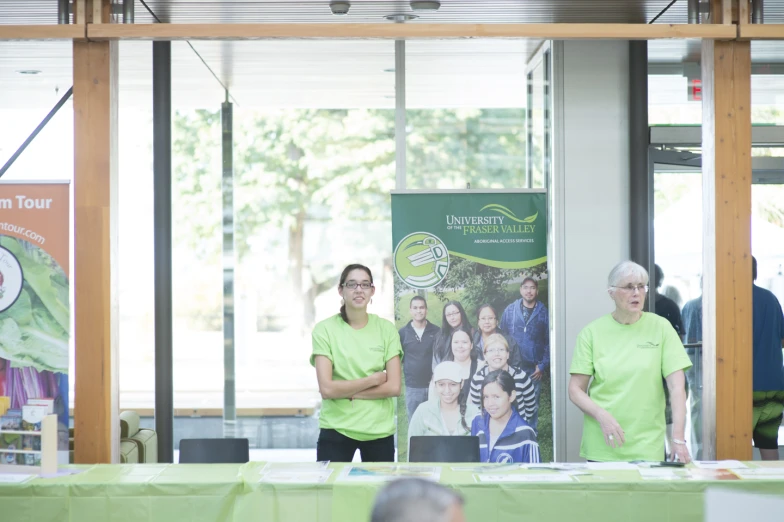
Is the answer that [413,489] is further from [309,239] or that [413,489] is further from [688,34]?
[309,239]

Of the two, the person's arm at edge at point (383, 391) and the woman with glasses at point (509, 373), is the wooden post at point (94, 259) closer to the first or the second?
the person's arm at edge at point (383, 391)

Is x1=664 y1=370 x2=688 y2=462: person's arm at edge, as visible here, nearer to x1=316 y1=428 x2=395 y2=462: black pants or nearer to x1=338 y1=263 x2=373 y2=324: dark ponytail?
x1=316 y1=428 x2=395 y2=462: black pants

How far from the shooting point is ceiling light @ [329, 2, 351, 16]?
5757 millimetres

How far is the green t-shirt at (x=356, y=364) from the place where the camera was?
15.6ft

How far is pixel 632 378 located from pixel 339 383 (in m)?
1.46

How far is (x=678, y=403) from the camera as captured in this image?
4.52 meters

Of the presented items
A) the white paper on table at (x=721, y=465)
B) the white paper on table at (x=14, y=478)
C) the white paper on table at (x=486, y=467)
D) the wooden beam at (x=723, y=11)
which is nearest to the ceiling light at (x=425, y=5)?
the wooden beam at (x=723, y=11)

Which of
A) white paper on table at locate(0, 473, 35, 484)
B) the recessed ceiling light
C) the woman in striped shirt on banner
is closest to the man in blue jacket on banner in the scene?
the woman in striped shirt on banner

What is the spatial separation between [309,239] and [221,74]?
3.78 meters

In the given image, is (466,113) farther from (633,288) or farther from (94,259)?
(94,259)

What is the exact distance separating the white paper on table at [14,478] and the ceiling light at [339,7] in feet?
10.8

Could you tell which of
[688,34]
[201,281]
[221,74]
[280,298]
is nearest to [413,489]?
[688,34]

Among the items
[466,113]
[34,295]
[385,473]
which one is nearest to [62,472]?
[34,295]

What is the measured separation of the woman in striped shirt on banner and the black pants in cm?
119
